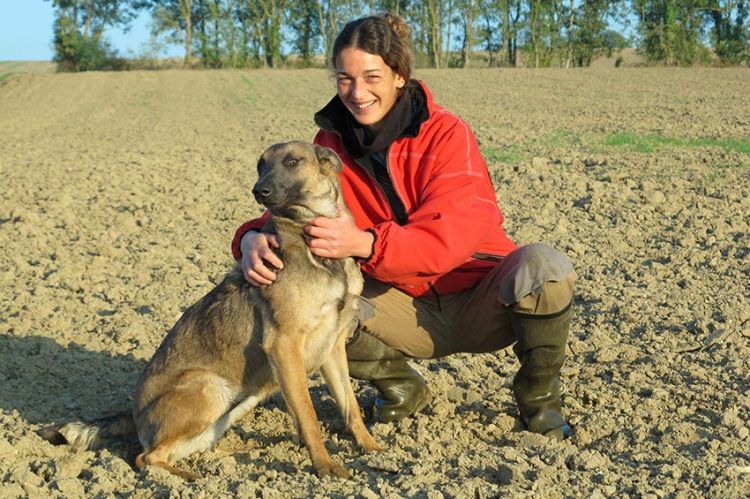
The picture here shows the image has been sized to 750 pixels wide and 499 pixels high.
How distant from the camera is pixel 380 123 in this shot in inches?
171

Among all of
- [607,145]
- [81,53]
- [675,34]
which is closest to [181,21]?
[81,53]

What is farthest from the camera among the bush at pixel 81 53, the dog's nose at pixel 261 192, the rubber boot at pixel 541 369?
the bush at pixel 81 53

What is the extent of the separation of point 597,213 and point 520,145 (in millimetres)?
4926

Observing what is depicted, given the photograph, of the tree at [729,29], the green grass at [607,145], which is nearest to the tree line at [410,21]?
the tree at [729,29]

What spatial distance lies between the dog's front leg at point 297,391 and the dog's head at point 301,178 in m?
0.60

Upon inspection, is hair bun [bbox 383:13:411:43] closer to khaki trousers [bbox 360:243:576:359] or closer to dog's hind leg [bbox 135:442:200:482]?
khaki trousers [bbox 360:243:576:359]

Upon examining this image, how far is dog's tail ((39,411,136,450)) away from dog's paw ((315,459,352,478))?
39.4 inches

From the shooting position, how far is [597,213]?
28.8 feet

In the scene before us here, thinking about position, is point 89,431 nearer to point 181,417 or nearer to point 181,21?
point 181,417

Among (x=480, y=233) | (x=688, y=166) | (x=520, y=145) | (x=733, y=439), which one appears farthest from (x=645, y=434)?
Result: (x=520, y=145)

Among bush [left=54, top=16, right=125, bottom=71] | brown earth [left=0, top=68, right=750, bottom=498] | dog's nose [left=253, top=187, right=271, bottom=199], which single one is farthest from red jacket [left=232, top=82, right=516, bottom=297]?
bush [left=54, top=16, right=125, bottom=71]

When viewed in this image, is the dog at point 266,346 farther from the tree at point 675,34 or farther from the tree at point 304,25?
the tree at point 304,25

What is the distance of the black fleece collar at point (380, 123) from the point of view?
4.29m

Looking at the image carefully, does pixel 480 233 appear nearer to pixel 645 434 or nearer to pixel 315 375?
pixel 645 434
